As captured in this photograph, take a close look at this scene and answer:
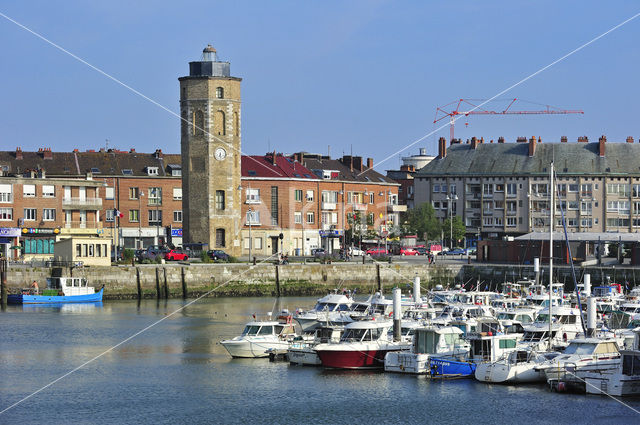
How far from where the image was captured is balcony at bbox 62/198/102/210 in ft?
314

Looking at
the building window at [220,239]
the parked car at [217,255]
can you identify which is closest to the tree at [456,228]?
the building window at [220,239]

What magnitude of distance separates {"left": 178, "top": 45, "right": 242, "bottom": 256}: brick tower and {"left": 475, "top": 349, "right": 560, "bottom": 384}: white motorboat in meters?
56.2

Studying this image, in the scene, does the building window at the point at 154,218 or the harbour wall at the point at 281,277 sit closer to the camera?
the harbour wall at the point at 281,277

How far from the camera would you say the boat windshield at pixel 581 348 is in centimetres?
4269

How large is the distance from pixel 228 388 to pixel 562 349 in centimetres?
1326

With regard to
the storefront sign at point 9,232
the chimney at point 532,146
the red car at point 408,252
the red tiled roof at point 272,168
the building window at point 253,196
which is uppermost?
the chimney at point 532,146

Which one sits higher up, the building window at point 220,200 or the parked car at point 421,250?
the building window at point 220,200

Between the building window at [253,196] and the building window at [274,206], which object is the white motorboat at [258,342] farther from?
the building window at [274,206]

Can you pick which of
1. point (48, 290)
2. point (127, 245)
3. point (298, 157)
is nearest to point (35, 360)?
point (48, 290)

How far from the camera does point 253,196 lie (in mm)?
106875

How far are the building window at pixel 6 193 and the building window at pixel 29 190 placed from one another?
1027mm

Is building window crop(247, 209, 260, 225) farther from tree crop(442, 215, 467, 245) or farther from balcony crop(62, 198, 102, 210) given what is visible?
tree crop(442, 215, 467, 245)

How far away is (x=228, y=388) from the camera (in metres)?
44.6

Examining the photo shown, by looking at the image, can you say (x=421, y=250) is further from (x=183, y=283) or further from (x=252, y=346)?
(x=252, y=346)
